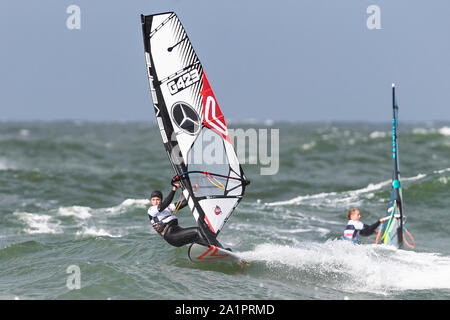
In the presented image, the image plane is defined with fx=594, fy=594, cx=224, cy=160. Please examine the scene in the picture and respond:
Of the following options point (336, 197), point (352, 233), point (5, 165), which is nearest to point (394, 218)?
point (352, 233)

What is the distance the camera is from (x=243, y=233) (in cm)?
1088

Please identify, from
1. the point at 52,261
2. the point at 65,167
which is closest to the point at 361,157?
the point at 65,167

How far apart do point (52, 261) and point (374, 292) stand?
177 inches

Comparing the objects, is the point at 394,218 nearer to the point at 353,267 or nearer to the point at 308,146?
the point at 353,267

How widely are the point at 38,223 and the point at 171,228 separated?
17.1 ft

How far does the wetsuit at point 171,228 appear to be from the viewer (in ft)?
24.4

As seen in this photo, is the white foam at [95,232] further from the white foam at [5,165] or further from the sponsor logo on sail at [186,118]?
the white foam at [5,165]

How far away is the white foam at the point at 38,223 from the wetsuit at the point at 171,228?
13.3ft

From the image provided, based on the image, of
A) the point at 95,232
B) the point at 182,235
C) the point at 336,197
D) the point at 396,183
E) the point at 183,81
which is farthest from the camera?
the point at 336,197

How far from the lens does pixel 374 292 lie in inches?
265

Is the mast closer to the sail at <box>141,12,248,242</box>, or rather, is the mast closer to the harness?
the harness

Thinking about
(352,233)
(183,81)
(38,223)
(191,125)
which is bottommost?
(38,223)

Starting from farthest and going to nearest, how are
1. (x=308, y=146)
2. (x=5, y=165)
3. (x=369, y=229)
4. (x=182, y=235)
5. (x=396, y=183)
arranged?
(x=308, y=146) < (x=5, y=165) < (x=396, y=183) < (x=369, y=229) < (x=182, y=235)
